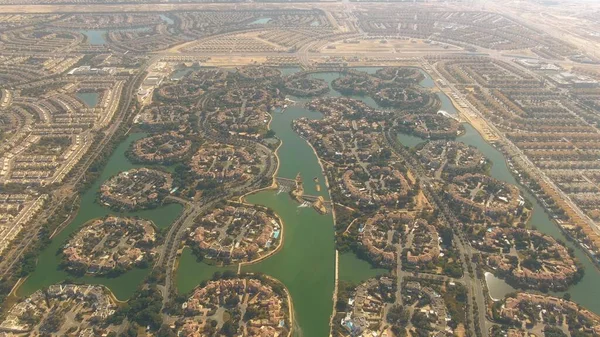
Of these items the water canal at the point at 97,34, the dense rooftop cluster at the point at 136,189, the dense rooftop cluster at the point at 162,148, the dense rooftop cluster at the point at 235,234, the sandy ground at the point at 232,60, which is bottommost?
the dense rooftop cluster at the point at 235,234

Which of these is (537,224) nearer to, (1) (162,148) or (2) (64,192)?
(1) (162,148)

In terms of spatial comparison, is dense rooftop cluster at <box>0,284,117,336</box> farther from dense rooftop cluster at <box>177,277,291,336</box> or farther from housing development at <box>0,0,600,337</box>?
dense rooftop cluster at <box>177,277,291,336</box>

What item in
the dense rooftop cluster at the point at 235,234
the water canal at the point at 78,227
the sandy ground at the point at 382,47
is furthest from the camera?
the sandy ground at the point at 382,47

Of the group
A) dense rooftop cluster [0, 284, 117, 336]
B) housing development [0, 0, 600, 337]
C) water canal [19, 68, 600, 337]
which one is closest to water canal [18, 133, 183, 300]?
water canal [19, 68, 600, 337]

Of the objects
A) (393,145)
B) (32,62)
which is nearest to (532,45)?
(393,145)

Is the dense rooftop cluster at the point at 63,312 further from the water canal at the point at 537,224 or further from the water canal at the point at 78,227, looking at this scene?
the water canal at the point at 537,224

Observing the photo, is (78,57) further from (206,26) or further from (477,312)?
(477,312)

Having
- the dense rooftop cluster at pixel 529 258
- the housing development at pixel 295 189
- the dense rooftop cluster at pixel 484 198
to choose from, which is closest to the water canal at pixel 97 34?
the housing development at pixel 295 189
